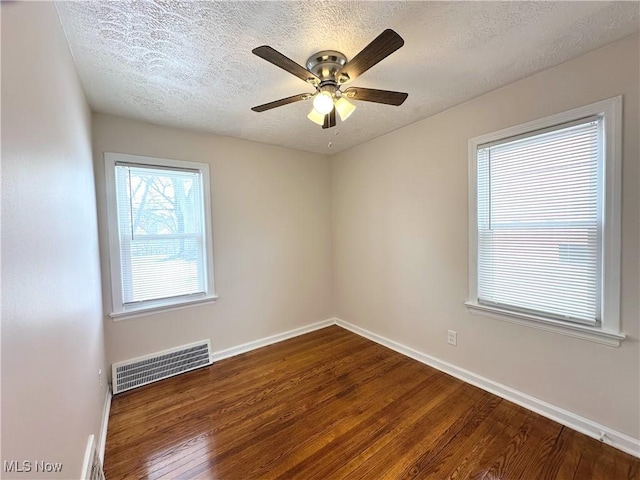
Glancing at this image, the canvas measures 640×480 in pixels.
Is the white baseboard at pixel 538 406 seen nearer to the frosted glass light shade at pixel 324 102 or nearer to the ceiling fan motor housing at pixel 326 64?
the frosted glass light shade at pixel 324 102

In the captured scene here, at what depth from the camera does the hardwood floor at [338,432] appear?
158 cm

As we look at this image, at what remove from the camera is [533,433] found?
1.81 m

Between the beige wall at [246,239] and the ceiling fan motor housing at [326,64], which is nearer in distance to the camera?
the ceiling fan motor housing at [326,64]

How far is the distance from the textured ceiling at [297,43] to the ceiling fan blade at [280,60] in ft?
0.70

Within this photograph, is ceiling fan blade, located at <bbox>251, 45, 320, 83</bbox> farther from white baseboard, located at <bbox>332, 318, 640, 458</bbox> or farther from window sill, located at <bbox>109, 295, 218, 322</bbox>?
white baseboard, located at <bbox>332, 318, 640, 458</bbox>

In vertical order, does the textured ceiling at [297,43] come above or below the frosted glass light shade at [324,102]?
above

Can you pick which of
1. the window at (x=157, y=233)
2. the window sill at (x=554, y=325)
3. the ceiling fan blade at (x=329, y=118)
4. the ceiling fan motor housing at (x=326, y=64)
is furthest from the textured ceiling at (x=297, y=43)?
the window sill at (x=554, y=325)

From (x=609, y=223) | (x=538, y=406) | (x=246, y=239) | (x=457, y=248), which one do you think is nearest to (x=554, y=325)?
(x=538, y=406)

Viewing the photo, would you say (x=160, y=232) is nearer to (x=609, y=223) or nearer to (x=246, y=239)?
(x=246, y=239)

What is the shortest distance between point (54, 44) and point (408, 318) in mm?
3297

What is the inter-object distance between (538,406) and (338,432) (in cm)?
152

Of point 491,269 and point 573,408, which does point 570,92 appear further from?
point 573,408

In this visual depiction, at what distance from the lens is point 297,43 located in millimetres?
1564

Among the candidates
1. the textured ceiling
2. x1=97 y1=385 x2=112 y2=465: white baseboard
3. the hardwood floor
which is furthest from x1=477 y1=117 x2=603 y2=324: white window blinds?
x1=97 y1=385 x2=112 y2=465: white baseboard
